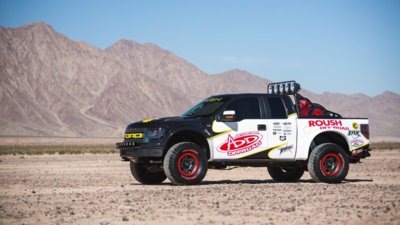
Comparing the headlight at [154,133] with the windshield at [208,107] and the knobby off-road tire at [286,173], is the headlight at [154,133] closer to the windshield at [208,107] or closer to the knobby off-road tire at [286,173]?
the windshield at [208,107]

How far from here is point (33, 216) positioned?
10914mm

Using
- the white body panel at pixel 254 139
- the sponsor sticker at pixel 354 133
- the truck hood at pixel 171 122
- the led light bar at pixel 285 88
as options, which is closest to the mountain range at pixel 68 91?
the led light bar at pixel 285 88

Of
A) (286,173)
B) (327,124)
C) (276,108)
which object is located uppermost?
(276,108)

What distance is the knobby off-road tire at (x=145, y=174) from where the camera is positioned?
56.3 feet

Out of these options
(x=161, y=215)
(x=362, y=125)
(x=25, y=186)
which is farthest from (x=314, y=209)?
(x=25, y=186)

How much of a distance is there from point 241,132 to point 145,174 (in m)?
2.90

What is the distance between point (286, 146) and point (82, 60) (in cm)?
16097

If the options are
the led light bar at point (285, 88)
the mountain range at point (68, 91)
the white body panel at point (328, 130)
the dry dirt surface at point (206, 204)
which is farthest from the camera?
the mountain range at point (68, 91)

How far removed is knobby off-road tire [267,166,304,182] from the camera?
1817 centimetres

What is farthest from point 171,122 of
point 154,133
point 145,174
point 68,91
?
point 68,91

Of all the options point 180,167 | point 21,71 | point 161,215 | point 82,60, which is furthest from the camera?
point 82,60

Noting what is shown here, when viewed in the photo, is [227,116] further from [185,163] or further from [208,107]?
[185,163]

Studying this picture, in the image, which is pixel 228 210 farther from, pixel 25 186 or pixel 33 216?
pixel 25 186

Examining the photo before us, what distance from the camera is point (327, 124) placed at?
16.9m
